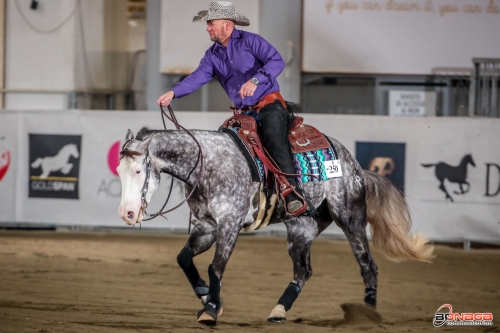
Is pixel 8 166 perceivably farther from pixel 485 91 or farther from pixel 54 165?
pixel 485 91

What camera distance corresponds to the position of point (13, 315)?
→ 18.7ft

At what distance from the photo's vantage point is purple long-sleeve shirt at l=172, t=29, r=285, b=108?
550 cm

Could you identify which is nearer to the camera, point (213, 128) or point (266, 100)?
point (266, 100)

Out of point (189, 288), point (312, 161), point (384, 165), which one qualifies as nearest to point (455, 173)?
point (384, 165)

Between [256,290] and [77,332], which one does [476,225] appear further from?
[77,332]

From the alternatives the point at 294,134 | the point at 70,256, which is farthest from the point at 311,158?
the point at 70,256

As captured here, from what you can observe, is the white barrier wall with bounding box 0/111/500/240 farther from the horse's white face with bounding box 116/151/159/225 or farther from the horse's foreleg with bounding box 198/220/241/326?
the horse's white face with bounding box 116/151/159/225

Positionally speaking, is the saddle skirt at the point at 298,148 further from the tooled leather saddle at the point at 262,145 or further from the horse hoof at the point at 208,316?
the horse hoof at the point at 208,316

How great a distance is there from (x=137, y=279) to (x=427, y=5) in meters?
7.63

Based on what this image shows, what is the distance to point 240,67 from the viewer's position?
5.56 m

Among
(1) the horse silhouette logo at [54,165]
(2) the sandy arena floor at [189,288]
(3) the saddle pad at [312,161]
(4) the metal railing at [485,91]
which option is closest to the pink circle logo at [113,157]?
(1) the horse silhouette logo at [54,165]

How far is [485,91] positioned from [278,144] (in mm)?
6963

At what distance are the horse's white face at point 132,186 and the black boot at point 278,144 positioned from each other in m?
1.01

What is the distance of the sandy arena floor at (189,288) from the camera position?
5664mm
